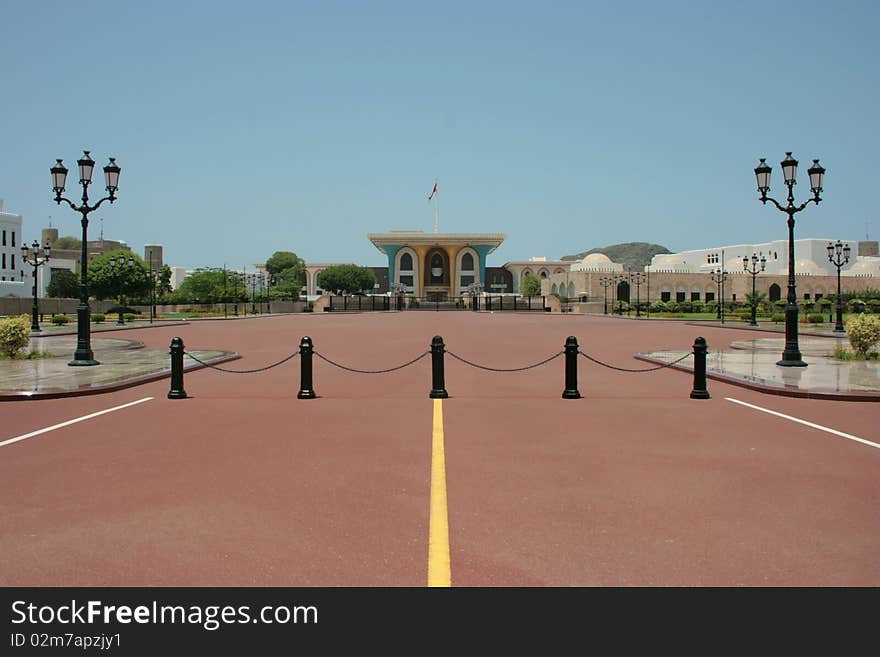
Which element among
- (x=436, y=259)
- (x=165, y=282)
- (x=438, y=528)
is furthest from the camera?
(x=436, y=259)

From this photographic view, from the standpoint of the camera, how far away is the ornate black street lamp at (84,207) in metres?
16.9

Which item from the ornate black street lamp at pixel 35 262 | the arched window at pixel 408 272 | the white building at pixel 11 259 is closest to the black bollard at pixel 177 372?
the ornate black street lamp at pixel 35 262

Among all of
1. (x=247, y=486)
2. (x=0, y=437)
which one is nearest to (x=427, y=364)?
(x=0, y=437)

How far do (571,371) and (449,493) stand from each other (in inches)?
249

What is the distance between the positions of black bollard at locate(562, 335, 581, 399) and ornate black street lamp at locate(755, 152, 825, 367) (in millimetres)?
6910

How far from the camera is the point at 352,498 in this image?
584 cm

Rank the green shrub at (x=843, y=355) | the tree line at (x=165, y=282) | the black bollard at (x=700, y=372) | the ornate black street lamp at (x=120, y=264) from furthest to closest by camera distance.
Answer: the tree line at (x=165, y=282) → the ornate black street lamp at (x=120, y=264) → the green shrub at (x=843, y=355) → the black bollard at (x=700, y=372)

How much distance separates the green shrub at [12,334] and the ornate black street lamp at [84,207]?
1.53 m

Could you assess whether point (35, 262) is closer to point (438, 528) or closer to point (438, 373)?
point (438, 373)

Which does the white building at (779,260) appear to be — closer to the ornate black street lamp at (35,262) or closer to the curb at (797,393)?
A: the ornate black street lamp at (35,262)

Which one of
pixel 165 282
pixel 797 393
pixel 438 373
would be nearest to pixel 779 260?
pixel 165 282

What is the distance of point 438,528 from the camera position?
5074 millimetres

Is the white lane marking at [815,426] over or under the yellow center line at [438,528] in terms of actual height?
over
